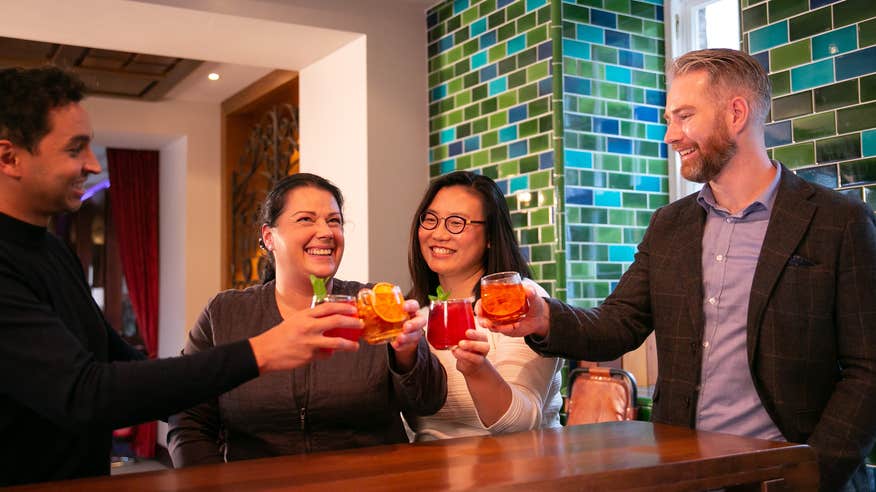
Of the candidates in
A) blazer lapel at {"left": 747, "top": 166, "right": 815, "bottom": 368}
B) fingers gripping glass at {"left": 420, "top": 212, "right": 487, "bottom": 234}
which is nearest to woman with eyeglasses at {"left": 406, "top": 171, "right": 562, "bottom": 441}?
fingers gripping glass at {"left": 420, "top": 212, "right": 487, "bottom": 234}

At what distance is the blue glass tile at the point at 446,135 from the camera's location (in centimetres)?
450

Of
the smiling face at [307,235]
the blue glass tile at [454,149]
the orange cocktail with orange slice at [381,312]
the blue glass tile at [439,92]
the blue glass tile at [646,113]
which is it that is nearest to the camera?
the orange cocktail with orange slice at [381,312]

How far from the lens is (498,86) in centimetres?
419

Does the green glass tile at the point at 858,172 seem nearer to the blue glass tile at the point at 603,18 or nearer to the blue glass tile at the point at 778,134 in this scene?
the blue glass tile at the point at 778,134

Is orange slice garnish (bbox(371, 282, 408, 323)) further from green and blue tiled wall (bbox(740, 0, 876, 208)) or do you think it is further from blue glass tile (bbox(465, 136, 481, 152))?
blue glass tile (bbox(465, 136, 481, 152))

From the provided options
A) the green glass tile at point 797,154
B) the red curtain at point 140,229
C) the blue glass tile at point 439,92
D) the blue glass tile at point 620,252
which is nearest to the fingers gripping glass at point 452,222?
the green glass tile at point 797,154

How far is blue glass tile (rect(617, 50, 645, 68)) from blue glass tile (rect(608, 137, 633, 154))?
356mm

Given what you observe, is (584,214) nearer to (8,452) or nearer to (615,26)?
(615,26)

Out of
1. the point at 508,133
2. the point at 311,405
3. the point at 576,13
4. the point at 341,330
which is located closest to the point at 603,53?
the point at 576,13

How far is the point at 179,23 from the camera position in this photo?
4.23 meters

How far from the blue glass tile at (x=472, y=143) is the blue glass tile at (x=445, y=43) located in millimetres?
518

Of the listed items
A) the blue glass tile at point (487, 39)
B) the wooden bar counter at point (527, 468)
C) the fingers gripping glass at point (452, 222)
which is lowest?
the wooden bar counter at point (527, 468)

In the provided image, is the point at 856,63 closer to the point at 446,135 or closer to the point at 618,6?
the point at 618,6

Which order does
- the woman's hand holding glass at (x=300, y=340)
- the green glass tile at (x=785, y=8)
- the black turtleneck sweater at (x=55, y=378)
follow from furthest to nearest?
the green glass tile at (x=785, y=8)
the woman's hand holding glass at (x=300, y=340)
the black turtleneck sweater at (x=55, y=378)
